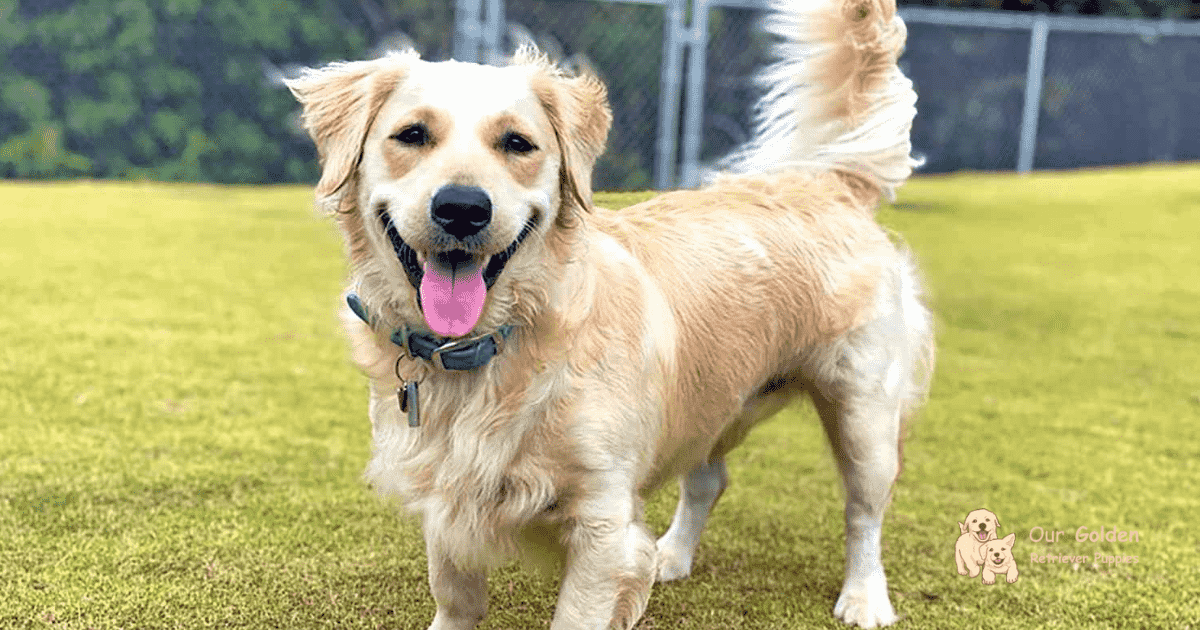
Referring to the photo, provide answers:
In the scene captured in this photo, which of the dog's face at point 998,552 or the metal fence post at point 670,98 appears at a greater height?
the metal fence post at point 670,98

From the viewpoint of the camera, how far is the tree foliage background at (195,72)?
12.2m

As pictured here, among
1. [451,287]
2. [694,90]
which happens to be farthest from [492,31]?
[451,287]

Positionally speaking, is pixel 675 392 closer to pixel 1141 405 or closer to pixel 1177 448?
pixel 1177 448

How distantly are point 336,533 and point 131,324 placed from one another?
3.03 m

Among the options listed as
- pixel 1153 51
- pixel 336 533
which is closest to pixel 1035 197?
pixel 1153 51

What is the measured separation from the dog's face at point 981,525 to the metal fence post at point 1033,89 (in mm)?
10989

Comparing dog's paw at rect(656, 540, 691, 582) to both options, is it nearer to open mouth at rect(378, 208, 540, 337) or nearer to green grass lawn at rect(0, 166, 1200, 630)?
green grass lawn at rect(0, 166, 1200, 630)

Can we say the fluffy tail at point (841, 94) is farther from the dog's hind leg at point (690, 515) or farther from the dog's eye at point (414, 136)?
the dog's eye at point (414, 136)

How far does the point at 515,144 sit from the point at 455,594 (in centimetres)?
110

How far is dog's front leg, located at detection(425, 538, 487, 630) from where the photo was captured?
2.81m

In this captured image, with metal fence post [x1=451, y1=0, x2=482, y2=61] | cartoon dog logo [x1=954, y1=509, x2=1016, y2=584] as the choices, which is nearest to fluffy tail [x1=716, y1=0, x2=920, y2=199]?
cartoon dog logo [x1=954, y1=509, x2=1016, y2=584]

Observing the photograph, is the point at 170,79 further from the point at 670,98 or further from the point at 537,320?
the point at 537,320

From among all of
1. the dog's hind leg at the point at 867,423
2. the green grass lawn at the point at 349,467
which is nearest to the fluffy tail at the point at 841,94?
the green grass lawn at the point at 349,467

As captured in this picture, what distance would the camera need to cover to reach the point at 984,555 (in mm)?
3621
